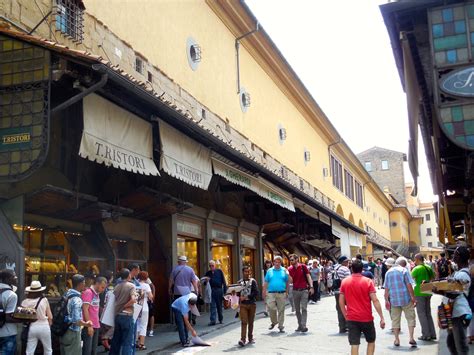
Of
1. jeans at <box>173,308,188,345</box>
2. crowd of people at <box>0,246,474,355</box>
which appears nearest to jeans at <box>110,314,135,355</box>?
crowd of people at <box>0,246,474,355</box>

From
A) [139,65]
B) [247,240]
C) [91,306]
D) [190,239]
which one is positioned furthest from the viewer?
[247,240]

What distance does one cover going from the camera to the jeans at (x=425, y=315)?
405 inches

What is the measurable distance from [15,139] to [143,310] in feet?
13.7

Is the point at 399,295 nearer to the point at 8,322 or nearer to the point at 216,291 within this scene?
the point at 216,291

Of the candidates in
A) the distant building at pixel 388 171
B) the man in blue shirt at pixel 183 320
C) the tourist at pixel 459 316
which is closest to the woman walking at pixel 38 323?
the man in blue shirt at pixel 183 320

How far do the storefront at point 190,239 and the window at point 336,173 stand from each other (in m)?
22.5

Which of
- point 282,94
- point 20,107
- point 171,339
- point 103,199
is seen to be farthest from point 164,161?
point 282,94

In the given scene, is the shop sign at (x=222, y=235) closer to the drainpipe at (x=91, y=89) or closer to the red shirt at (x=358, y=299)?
the red shirt at (x=358, y=299)

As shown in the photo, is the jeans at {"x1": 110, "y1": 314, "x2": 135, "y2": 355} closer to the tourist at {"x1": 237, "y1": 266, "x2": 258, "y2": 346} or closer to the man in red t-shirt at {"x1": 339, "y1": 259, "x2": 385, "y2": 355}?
the tourist at {"x1": 237, "y1": 266, "x2": 258, "y2": 346}

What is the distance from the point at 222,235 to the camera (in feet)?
59.2

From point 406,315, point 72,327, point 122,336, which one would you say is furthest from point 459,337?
point 72,327

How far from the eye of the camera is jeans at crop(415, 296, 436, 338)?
33.7 feet

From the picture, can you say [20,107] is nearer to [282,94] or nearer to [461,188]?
[461,188]

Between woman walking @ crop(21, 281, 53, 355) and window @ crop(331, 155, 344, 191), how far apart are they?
31.5 metres
